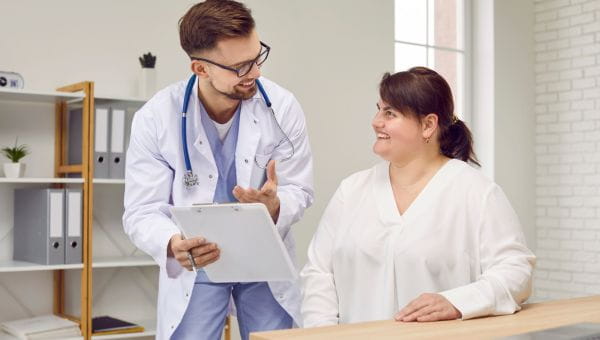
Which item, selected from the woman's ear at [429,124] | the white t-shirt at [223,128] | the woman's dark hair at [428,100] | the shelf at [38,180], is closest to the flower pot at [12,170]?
the shelf at [38,180]

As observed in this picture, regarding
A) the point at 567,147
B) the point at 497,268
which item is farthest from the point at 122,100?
the point at 567,147

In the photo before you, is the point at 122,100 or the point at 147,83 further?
the point at 147,83

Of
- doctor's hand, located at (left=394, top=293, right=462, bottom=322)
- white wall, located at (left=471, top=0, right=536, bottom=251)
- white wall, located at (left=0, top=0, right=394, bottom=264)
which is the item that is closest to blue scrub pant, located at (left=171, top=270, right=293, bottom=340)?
doctor's hand, located at (left=394, top=293, right=462, bottom=322)

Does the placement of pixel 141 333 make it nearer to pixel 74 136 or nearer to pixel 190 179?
pixel 74 136

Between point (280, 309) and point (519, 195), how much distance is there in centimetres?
401

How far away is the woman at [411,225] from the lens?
1984 millimetres

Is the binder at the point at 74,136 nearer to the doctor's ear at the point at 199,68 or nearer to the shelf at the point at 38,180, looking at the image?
the shelf at the point at 38,180

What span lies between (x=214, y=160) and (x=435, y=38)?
385 centimetres

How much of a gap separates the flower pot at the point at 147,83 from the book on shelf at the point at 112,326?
1.03 meters

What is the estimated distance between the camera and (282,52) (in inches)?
184

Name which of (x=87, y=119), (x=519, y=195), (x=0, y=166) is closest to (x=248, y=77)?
(x=87, y=119)

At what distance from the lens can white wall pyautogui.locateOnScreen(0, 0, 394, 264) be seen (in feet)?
12.4

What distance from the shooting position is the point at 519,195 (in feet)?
19.5

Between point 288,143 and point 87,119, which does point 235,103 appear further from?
point 87,119
